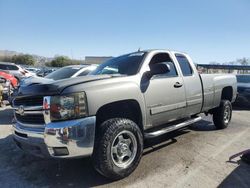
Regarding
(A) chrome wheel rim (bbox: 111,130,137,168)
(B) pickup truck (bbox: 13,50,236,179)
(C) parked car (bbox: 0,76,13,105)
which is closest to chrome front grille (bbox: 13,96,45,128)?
(B) pickup truck (bbox: 13,50,236,179)

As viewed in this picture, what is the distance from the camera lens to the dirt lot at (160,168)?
3766 millimetres

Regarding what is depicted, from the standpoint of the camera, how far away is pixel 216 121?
696cm

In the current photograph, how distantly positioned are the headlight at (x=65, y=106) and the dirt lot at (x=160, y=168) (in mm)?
1064

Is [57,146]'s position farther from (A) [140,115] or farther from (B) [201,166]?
(B) [201,166]

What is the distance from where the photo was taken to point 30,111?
3660 mm

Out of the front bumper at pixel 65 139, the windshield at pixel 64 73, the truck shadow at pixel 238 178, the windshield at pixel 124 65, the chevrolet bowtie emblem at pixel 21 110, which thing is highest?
the windshield at pixel 124 65

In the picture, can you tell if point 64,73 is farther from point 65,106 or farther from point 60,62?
point 60,62

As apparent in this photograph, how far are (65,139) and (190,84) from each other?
3.09 metres

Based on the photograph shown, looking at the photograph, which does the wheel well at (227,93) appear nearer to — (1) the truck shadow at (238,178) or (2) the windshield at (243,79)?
(1) the truck shadow at (238,178)

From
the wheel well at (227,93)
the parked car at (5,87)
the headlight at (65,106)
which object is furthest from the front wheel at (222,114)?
the parked car at (5,87)

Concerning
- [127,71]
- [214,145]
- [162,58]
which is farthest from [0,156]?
[214,145]

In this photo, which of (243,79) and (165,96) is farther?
(243,79)

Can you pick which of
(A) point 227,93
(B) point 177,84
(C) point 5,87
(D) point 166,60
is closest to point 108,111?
(B) point 177,84

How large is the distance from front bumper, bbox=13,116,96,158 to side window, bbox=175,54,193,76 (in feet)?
9.03
